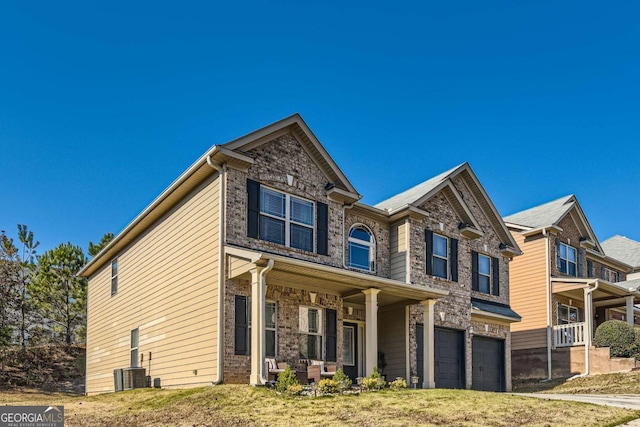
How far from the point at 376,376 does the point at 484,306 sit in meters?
9.05

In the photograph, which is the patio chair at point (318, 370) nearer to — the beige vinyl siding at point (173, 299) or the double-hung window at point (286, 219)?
the beige vinyl siding at point (173, 299)

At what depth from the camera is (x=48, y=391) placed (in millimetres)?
28203

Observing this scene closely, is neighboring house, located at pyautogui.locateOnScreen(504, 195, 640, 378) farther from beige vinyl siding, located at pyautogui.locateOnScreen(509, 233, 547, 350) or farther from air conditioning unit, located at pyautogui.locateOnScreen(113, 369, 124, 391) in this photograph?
air conditioning unit, located at pyautogui.locateOnScreen(113, 369, 124, 391)

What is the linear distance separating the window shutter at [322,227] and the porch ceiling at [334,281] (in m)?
1.20

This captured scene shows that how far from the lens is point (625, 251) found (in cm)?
4241

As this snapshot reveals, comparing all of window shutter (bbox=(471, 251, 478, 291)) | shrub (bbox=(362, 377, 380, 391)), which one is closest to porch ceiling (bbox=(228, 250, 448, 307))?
shrub (bbox=(362, 377, 380, 391))

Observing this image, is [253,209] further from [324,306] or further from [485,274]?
[485,274]

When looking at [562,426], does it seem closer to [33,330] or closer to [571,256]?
[571,256]

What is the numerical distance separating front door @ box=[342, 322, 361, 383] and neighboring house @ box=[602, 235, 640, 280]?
25.6m

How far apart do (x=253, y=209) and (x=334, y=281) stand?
112 inches

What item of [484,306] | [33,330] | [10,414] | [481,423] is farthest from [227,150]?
[33,330]

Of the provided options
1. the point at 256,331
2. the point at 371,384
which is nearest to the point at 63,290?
the point at 256,331

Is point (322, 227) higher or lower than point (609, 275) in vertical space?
higher

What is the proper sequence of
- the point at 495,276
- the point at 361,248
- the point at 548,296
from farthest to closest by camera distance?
the point at 548,296 → the point at 495,276 → the point at 361,248
